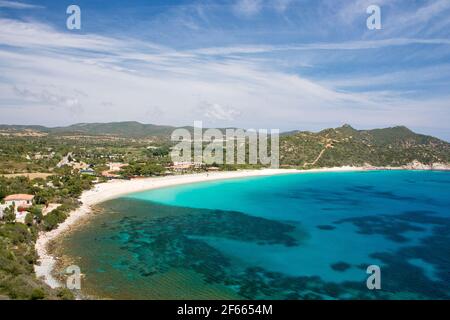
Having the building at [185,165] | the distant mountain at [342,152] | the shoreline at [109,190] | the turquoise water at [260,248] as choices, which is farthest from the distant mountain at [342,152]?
the turquoise water at [260,248]

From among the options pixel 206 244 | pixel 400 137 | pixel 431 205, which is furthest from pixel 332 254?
pixel 400 137

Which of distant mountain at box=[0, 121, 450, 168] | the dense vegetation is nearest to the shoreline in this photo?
the dense vegetation

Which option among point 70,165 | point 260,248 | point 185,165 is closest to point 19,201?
point 260,248

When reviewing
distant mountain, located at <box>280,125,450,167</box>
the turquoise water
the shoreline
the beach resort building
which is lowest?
the turquoise water

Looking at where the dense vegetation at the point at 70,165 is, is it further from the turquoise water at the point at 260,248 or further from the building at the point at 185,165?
the turquoise water at the point at 260,248

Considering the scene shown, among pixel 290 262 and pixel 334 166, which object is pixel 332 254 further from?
pixel 334 166

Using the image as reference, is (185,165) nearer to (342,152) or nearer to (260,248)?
(342,152)

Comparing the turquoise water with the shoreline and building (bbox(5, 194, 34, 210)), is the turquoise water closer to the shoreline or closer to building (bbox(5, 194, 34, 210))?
the shoreline
